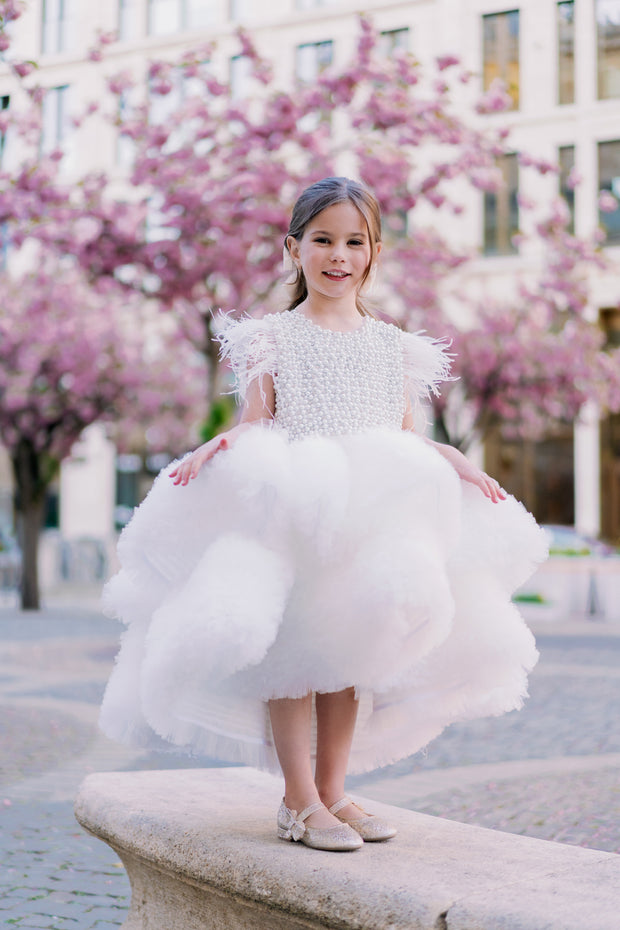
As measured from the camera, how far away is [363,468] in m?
2.71

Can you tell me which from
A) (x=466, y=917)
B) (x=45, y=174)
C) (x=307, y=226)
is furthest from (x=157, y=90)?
(x=466, y=917)

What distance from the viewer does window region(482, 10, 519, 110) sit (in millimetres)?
26125

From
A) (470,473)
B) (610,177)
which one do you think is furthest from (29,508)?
(610,177)

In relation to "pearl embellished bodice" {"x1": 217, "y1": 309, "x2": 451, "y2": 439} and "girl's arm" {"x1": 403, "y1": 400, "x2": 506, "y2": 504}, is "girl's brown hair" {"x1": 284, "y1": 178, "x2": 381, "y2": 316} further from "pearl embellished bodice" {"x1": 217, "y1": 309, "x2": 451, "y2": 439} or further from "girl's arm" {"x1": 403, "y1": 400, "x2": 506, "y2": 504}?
"girl's arm" {"x1": 403, "y1": 400, "x2": 506, "y2": 504}

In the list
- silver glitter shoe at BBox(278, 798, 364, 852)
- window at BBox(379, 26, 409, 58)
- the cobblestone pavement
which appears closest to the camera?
silver glitter shoe at BBox(278, 798, 364, 852)

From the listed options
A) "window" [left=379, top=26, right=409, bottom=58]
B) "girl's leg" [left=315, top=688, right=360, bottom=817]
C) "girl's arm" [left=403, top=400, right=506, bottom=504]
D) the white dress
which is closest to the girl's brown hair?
the white dress

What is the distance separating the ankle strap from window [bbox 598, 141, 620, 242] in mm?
25864

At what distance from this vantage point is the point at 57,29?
18.1 meters

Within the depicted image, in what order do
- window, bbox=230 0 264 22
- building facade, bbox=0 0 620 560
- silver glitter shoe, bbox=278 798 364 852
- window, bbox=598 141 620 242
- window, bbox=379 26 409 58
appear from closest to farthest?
1. silver glitter shoe, bbox=278 798 364 852
2. building facade, bbox=0 0 620 560
3. window, bbox=598 141 620 242
4. window, bbox=379 26 409 58
5. window, bbox=230 0 264 22

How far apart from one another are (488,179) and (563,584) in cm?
760

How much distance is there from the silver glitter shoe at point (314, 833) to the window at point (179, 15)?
29.4 m

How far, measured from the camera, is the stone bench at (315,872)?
7.16ft

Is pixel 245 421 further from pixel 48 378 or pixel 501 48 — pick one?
pixel 501 48

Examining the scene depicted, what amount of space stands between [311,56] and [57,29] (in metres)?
13.2
